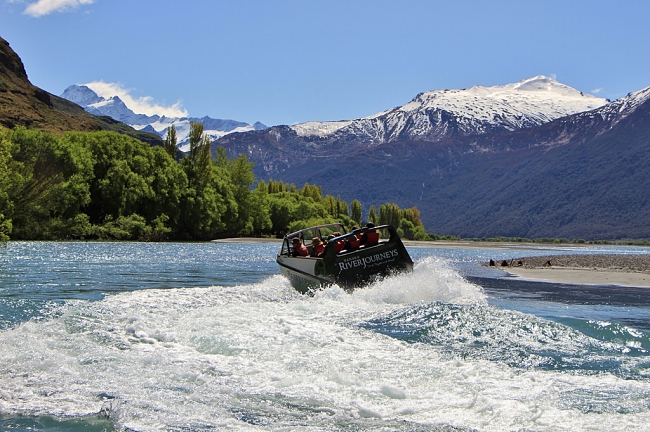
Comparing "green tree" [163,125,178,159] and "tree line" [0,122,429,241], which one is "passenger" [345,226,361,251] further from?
"green tree" [163,125,178,159]

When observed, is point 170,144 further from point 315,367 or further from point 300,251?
point 315,367

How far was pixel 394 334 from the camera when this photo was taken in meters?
12.3

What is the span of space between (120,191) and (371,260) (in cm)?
6110

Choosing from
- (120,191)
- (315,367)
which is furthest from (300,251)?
(120,191)

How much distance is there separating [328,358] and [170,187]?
77.8 m

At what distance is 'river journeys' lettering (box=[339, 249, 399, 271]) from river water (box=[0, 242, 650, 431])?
Result: 2.35 metres

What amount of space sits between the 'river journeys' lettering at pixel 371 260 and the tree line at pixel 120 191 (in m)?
34.9

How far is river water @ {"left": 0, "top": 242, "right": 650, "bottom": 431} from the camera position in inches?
296

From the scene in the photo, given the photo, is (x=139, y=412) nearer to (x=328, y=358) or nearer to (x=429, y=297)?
(x=328, y=358)

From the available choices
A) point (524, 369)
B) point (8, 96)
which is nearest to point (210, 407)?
point (524, 369)

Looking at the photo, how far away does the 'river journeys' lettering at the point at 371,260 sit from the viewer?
19.2 metres

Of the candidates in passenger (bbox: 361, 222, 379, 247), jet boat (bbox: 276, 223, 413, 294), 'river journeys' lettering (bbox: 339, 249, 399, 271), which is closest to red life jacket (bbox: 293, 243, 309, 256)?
jet boat (bbox: 276, 223, 413, 294)

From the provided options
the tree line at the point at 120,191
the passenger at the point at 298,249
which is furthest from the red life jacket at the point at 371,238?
the tree line at the point at 120,191

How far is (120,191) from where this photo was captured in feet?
245
